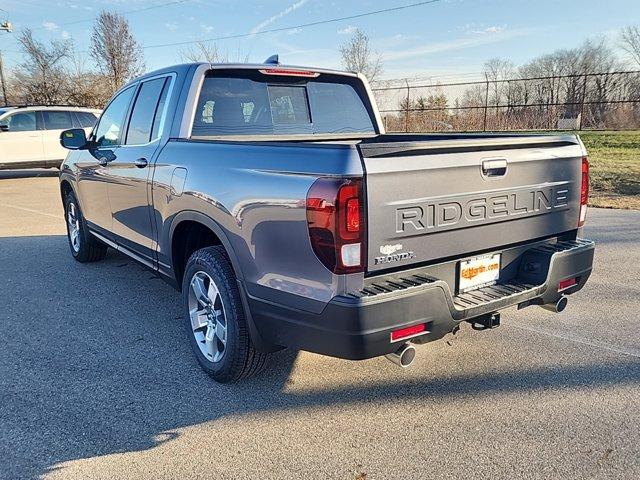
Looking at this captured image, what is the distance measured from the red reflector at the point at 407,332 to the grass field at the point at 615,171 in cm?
830

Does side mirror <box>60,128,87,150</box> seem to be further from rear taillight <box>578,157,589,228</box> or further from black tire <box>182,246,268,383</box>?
rear taillight <box>578,157,589,228</box>

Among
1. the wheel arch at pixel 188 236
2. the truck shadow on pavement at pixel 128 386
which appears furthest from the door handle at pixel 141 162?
the truck shadow on pavement at pixel 128 386

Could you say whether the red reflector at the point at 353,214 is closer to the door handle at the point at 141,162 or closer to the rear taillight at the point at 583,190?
the rear taillight at the point at 583,190

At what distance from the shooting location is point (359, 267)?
2.45 m

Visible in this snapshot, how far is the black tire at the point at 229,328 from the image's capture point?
3.06 m

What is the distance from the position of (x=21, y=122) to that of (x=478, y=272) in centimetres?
1571

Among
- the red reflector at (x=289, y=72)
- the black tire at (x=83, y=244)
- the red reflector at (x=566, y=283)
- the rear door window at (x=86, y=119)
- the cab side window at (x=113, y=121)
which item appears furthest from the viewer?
the rear door window at (x=86, y=119)

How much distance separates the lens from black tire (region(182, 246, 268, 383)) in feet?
10.0

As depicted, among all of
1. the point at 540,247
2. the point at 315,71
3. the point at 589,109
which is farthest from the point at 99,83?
the point at 540,247

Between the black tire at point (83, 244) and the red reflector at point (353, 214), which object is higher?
the red reflector at point (353, 214)

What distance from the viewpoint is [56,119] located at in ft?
51.0

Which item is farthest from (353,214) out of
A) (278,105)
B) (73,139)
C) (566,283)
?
(73,139)

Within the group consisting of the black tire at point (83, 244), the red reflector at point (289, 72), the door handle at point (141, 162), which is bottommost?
the black tire at point (83, 244)

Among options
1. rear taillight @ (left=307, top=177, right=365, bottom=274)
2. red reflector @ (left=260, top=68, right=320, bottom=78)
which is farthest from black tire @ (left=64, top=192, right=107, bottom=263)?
rear taillight @ (left=307, top=177, right=365, bottom=274)
